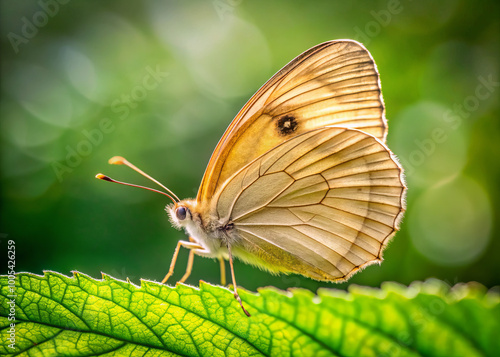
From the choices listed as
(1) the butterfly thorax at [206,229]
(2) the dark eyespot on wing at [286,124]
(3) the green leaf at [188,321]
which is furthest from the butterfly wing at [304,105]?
(3) the green leaf at [188,321]

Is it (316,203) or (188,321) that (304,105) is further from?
(188,321)

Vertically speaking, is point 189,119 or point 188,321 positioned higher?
point 189,119

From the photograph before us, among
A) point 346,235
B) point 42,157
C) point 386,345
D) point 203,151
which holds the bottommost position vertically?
point 386,345

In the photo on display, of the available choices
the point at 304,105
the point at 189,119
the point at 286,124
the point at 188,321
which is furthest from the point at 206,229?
the point at 189,119

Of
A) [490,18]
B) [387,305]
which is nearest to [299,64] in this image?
[387,305]

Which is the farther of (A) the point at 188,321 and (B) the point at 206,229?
(B) the point at 206,229

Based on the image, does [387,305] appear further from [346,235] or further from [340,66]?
[340,66]

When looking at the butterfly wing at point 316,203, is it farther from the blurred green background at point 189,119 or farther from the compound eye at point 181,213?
the blurred green background at point 189,119

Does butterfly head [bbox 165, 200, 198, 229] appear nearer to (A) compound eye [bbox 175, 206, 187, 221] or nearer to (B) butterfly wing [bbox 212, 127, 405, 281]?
(A) compound eye [bbox 175, 206, 187, 221]

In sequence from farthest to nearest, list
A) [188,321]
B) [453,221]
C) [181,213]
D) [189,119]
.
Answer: [189,119] → [453,221] → [181,213] → [188,321]
